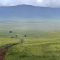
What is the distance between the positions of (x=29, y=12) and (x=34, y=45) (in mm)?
535

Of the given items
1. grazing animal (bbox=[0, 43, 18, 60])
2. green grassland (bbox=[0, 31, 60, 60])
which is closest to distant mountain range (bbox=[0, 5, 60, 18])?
green grassland (bbox=[0, 31, 60, 60])

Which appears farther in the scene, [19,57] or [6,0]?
[6,0]

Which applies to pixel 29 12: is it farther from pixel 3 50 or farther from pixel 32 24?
pixel 3 50

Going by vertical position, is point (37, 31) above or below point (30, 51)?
above

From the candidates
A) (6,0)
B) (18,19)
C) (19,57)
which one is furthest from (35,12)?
(19,57)

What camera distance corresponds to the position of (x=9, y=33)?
2.57 m

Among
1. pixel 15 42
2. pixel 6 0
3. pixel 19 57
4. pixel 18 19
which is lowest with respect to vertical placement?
pixel 19 57

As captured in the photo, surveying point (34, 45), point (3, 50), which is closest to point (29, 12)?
point (34, 45)

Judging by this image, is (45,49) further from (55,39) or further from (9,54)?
(9,54)

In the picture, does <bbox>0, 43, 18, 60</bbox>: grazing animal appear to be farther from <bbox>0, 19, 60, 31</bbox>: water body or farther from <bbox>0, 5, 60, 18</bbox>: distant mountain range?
<bbox>0, 5, 60, 18</bbox>: distant mountain range

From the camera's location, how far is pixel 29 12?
8.54ft

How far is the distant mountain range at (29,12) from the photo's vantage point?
259cm

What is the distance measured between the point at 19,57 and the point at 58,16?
905 mm

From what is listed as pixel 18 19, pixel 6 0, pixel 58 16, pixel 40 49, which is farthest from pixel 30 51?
pixel 6 0
